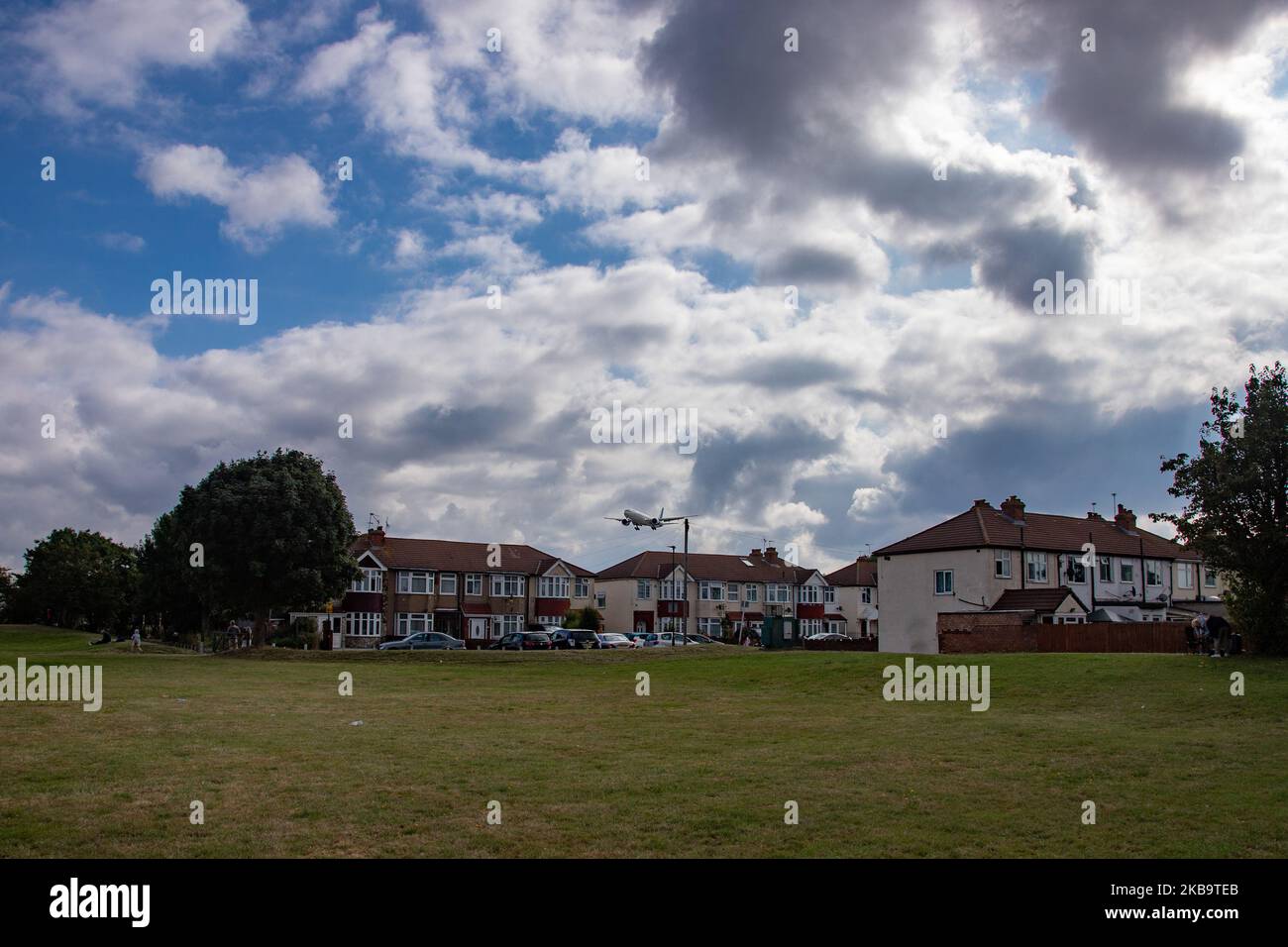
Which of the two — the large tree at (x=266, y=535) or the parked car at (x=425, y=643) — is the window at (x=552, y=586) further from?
the large tree at (x=266, y=535)

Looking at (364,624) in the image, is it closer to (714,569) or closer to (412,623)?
(412,623)

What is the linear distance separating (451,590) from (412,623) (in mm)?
4564

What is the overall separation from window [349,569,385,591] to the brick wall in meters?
46.9

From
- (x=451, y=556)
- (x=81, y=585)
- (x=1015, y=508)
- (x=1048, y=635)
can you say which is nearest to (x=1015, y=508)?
(x=1015, y=508)

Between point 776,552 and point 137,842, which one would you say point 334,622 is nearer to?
point 776,552

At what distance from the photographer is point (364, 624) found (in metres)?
81.3

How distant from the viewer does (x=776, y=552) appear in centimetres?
11762

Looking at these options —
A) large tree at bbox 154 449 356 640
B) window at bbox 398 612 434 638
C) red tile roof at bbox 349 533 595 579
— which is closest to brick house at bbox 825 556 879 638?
red tile roof at bbox 349 533 595 579

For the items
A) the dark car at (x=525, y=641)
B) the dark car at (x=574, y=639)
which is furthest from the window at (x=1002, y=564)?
the dark car at (x=525, y=641)

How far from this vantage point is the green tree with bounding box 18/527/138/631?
360 feet

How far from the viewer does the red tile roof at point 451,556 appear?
86.5 m

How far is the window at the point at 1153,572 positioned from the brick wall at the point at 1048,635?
2448 centimetres
